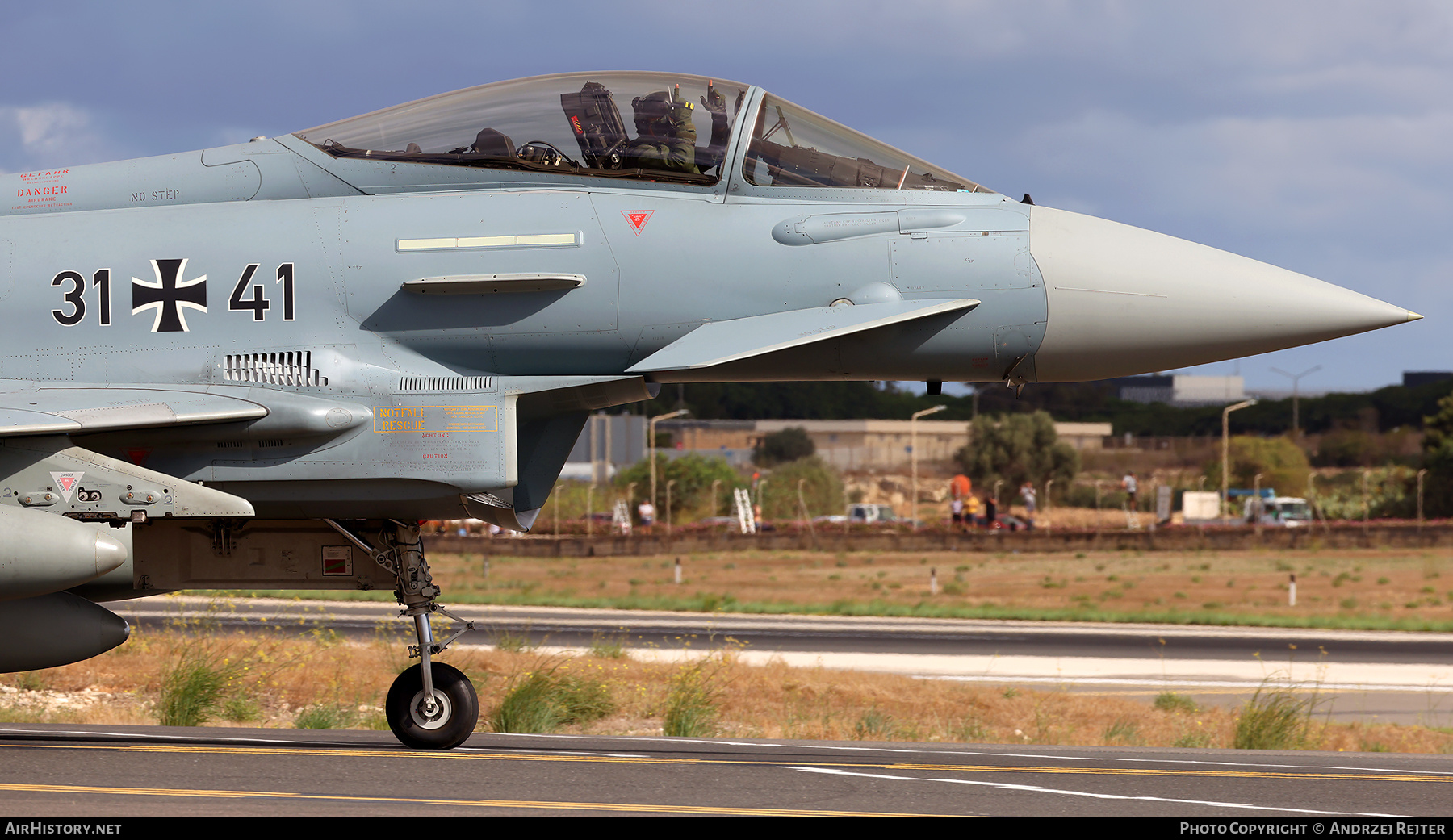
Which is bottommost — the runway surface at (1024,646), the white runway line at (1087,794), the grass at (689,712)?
the runway surface at (1024,646)

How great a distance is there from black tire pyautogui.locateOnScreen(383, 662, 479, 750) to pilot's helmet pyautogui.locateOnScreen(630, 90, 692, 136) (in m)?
4.07

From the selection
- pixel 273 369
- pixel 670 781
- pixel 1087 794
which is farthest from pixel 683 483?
pixel 1087 794

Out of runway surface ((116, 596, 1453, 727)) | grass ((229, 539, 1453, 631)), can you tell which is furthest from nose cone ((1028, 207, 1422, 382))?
grass ((229, 539, 1453, 631))

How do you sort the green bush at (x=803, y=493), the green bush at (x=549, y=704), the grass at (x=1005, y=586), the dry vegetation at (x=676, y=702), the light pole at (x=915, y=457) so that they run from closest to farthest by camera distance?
the green bush at (x=549, y=704) < the dry vegetation at (x=676, y=702) < the grass at (x=1005, y=586) < the light pole at (x=915, y=457) < the green bush at (x=803, y=493)

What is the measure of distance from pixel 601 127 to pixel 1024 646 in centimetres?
→ 2426

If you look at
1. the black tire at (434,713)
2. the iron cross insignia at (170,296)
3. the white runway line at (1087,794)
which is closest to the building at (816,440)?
the black tire at (434,713)

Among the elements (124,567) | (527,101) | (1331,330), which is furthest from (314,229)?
(1331,330)

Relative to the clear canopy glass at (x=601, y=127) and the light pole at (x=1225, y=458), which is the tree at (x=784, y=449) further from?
the clear canopy glass at (x=601, y=127)

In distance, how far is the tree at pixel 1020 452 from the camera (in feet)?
440

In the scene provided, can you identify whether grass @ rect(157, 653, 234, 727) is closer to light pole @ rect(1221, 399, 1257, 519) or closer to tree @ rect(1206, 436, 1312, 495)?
light pole @ rect(1221, 399, 1257, 519)

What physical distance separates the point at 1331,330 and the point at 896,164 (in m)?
3.00

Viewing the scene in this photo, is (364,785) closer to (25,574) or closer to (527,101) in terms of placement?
(25,574)

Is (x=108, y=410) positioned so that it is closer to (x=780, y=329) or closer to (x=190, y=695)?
(x=780, y=329)

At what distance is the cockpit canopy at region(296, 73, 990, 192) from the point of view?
8.93 meters
